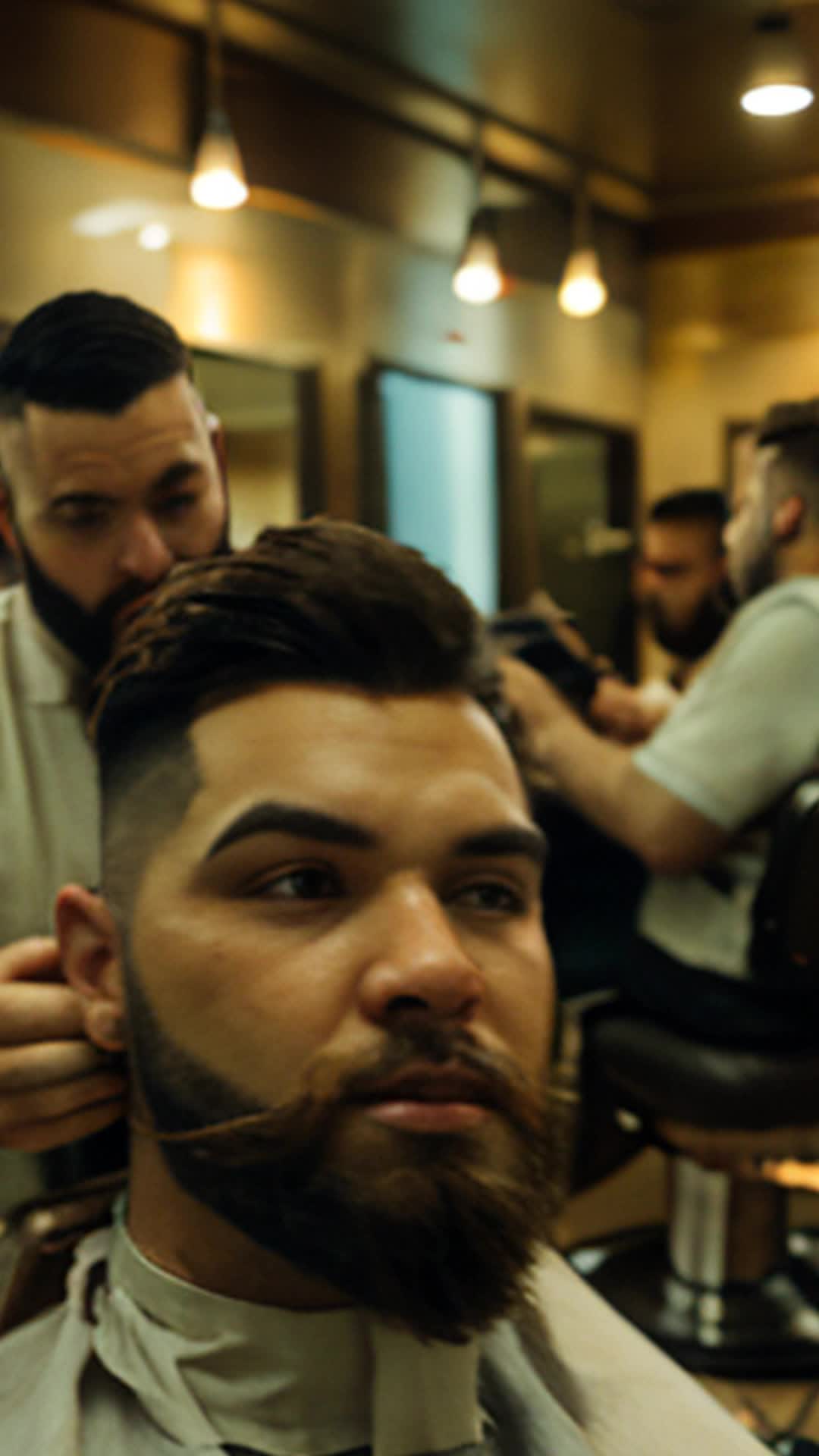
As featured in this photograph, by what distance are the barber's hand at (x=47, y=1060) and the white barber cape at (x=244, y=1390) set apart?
11cm

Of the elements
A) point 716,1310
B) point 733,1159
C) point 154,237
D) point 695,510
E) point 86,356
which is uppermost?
point 154,237

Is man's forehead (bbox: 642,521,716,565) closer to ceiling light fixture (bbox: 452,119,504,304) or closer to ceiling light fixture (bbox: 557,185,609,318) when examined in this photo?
ceiling light fixture (bbox: 557,185,609,318)

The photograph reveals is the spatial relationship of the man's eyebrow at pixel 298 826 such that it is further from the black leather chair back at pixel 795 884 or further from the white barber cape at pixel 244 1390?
the black leather chair back at pixel 795 884

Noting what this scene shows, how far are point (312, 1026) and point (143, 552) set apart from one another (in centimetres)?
38

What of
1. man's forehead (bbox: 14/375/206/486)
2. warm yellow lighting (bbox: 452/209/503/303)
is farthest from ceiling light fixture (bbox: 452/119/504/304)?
man's forehead (bbox: 14/375/206/486)

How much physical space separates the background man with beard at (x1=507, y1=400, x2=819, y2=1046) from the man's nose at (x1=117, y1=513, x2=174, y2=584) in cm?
91

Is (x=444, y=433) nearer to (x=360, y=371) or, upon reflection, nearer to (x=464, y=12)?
(x=360, y=371)

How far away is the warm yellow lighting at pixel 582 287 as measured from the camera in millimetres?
1535

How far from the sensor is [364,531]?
3.22ft

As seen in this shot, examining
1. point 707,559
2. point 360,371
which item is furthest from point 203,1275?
point 707,559

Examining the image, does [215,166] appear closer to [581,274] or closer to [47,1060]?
[581,274]

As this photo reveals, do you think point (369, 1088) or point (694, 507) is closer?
point (369, 1088)

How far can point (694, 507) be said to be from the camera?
7.04 feet

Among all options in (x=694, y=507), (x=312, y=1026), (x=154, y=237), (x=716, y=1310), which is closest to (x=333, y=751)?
(x=312, y=1026)
